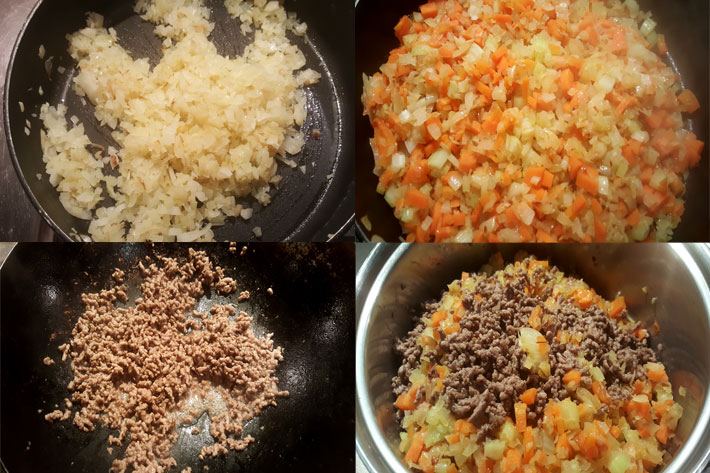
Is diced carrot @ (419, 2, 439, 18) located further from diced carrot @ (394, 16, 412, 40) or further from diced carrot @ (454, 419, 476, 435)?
diced carrot @ (454, 419, 476, 435)

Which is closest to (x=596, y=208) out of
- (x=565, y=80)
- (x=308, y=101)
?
(x=565, y=80)

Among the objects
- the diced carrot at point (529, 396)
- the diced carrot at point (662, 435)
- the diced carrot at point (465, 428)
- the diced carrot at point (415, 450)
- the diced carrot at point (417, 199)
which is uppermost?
the diced carrot at point (417, 199)

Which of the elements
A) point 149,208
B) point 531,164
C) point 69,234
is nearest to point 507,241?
point 531,164

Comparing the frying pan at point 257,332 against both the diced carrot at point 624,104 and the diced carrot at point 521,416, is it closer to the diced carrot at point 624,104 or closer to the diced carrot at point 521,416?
the diced carrot at point 521,416

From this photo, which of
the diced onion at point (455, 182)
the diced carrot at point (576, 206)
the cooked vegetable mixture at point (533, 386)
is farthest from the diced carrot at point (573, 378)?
the diced onion at point (455, 182)

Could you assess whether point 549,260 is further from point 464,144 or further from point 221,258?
point 221,258

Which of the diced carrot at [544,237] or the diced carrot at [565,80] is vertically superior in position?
the diced carrot at [565,80]
